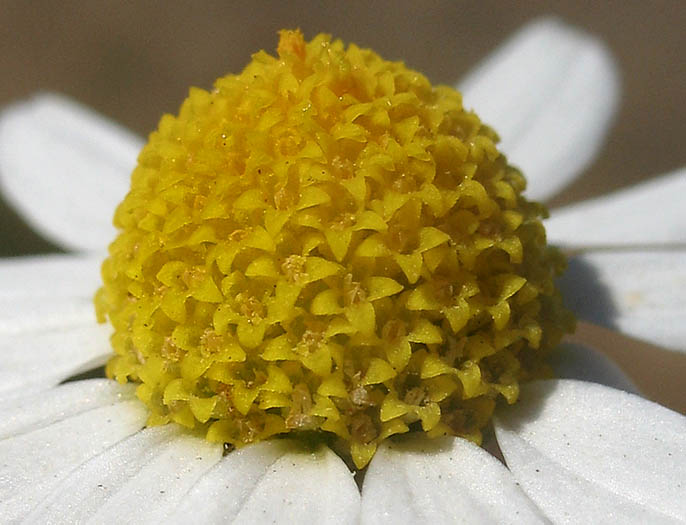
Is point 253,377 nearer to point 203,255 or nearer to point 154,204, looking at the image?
point 203,255

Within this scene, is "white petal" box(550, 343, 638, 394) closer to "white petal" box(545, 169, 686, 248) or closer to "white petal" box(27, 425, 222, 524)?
"white petal" box(545, 169, 686, 248)

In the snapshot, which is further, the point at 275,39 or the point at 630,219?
the point at 275,39

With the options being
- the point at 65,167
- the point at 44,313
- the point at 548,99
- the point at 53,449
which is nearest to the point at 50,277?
the point at 44,313

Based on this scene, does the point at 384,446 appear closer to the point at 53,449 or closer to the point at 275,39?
the point at 53,449

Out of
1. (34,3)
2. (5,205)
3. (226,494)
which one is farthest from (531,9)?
(226,494)

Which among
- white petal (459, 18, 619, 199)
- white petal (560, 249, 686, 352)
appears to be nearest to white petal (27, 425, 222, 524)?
white petal (560, 249, 686, 352)

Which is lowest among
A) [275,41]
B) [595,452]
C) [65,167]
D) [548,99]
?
[595,452]
